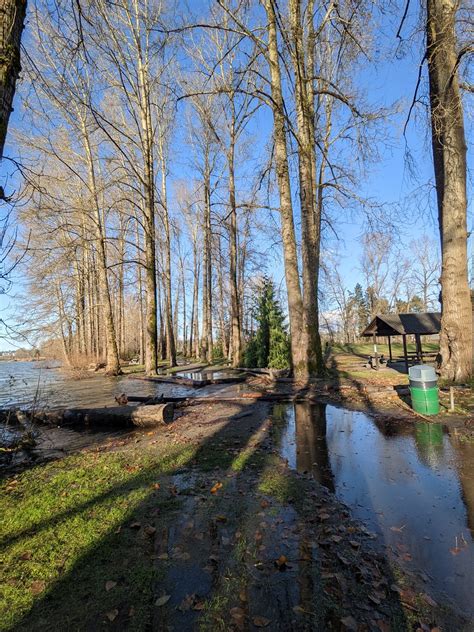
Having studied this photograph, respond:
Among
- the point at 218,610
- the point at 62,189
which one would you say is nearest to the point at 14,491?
the point at 218,610

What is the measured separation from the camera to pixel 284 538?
11.2ft

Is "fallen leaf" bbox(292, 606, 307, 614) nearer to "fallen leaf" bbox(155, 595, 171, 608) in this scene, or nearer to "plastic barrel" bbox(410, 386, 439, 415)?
"fallen leaf" bbox(155, 595, 171, 608)

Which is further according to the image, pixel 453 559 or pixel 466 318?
pixel 466 318

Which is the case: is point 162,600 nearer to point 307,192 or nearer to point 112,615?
point 112,615

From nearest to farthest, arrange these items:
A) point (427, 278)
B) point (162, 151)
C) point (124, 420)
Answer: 1. point (124, 420)
2. point (162, 151)
3. point (427, 278)

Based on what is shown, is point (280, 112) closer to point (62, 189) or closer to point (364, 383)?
point (364, 383)

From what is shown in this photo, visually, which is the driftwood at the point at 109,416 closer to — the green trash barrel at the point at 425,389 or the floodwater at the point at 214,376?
the green trash barrel at the point at 425,389

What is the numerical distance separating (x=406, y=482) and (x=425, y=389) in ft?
12.6

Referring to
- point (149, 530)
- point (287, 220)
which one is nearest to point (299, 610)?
point (149, 530)

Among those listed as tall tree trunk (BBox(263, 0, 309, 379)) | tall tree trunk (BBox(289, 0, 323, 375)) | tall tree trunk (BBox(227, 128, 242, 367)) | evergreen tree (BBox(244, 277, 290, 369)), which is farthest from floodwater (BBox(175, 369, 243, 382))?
tall tree trunk (BBox(289, 0, 323, 375))

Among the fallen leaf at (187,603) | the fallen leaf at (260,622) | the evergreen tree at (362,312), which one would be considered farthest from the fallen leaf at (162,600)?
the evergreen tree at (362,312)

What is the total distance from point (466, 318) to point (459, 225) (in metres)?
2.68

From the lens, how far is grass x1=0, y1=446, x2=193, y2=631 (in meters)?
2.52

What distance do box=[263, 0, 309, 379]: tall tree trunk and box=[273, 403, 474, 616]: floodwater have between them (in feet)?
16.9
